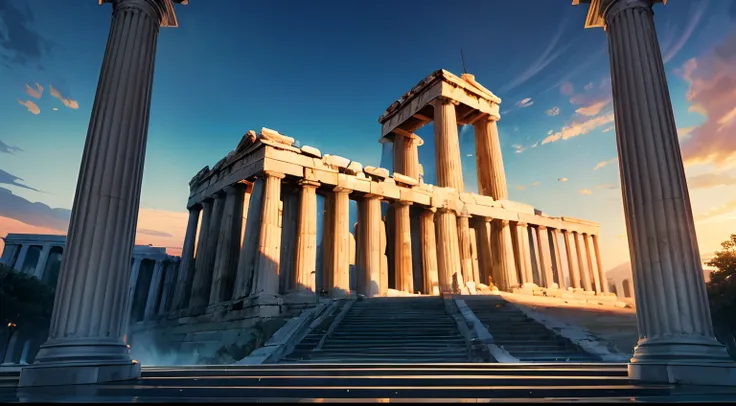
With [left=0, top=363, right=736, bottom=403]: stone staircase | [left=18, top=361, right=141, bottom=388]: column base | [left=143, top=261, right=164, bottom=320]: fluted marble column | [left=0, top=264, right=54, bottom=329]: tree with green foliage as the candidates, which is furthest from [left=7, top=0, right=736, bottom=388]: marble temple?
[left=143, top=261, right=164, bottom=320]: fluted marble column

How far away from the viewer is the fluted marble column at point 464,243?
102ft

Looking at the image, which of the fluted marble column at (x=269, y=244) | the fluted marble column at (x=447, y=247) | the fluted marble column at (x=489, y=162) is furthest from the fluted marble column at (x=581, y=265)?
the fluted marble column at (x=269, y=244)

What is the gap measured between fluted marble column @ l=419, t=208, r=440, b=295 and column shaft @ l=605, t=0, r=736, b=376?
21673 mm

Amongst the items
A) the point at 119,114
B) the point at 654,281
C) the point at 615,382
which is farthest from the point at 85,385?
the point at 654,281

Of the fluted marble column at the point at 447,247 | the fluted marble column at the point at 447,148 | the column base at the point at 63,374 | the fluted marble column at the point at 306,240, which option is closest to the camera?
the column base at the point at 63,374

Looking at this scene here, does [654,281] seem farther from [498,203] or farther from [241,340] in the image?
[498,203]

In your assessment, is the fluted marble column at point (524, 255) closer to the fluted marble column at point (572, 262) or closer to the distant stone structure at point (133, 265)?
the fluted marble column at point (572, 262)

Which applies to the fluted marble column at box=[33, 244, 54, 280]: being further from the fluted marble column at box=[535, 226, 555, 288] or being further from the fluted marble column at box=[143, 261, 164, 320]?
the fluted marble column at box=[535, 226, 555, 288]

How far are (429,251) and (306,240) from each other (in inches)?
370

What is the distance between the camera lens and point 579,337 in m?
14.4

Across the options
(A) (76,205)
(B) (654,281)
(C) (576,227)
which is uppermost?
(C) (576,227)

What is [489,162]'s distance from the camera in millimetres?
37094

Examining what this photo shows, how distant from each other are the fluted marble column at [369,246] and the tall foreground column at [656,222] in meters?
19.3

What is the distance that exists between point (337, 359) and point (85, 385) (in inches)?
307
